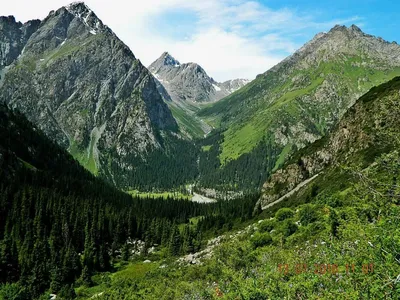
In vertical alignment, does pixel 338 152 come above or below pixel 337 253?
above

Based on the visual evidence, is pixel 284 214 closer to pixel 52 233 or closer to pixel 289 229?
pixel 289 229

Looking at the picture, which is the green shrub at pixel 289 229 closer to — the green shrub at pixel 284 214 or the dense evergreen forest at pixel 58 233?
the green shrub at pixel 284 214

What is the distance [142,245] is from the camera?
445 ft

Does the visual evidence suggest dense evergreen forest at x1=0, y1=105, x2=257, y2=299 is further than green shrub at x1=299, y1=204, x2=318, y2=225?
Yes

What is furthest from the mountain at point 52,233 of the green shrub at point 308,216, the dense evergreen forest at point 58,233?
the green shrub at point 308,216

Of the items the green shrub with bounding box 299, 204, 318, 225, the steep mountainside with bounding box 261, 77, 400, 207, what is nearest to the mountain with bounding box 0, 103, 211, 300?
the steep mountainside with bounding box 261, 77, 400, 207

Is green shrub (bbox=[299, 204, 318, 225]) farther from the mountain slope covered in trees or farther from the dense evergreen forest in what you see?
the dense evergreen forest

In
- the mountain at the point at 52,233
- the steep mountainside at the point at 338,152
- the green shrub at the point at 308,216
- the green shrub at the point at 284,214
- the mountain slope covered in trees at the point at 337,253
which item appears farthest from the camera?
the mountain at the point at 52,233

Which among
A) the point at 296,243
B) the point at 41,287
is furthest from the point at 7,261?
the point at 296,243

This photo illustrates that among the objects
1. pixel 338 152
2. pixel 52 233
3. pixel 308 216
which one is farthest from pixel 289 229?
pixel 52 233

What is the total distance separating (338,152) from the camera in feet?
349

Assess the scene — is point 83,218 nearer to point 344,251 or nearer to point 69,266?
point 69,266

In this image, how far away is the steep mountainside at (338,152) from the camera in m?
88.0

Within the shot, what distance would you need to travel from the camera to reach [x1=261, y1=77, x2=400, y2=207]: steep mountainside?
88.0 m
